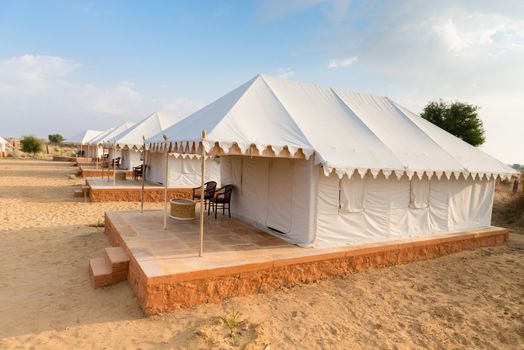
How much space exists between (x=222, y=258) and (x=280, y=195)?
224 cm

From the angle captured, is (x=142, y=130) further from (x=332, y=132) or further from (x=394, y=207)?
(x=394, y=207)

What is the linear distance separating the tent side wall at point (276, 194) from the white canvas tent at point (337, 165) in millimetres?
22

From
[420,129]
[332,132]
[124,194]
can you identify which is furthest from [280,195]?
[124,194]

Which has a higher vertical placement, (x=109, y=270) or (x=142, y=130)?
(x=142, y=130)

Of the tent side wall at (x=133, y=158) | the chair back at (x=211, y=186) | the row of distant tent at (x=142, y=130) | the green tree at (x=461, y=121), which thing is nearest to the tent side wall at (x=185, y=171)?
the row of distant tent at (x=142, y=130)

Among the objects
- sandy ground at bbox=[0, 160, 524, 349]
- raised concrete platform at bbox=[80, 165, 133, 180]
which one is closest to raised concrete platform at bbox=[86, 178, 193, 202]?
raised concrete platform at bbox=[80, 165, 133, 180]

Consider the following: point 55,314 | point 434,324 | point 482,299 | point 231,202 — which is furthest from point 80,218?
point 482,299

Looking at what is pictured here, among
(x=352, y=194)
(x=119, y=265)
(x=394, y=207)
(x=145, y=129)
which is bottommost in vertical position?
(x=119, y=265)

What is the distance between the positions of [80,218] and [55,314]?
6.33 m

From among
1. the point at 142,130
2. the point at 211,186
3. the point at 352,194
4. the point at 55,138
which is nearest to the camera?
the point at 352,194

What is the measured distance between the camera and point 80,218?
33.0 ft

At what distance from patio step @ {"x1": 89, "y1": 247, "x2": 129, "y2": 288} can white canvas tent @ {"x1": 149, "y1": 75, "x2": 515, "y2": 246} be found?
220cm

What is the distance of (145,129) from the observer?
57.7 feet

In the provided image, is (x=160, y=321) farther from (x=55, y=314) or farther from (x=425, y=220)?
(x=425, y=220)
